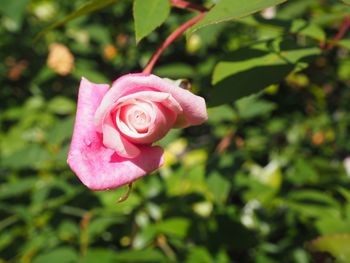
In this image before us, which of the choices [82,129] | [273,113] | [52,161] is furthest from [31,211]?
[273,113]

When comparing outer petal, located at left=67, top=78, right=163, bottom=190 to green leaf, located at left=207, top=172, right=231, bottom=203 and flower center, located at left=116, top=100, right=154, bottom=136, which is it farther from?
green leaf, located at left=207, top=172, right=231, bottom=203

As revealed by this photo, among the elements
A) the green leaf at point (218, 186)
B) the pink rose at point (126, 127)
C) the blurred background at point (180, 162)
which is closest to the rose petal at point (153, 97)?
the pink rose at point (126, 127)

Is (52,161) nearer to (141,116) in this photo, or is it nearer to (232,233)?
(232,233)

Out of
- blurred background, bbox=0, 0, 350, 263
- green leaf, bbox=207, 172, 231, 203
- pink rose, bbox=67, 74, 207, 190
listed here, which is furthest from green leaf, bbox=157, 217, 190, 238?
pink rose, bbox=67, 74, 207, 190

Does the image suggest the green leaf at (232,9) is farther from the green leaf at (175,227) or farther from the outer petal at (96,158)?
the green leaf at (175,227)

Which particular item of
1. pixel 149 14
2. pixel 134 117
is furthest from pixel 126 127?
pixel 149 14

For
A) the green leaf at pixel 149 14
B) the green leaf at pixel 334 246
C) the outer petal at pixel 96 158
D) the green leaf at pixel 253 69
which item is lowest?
the green leaf at pixel 334 246

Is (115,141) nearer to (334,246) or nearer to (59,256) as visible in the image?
(334,246)
